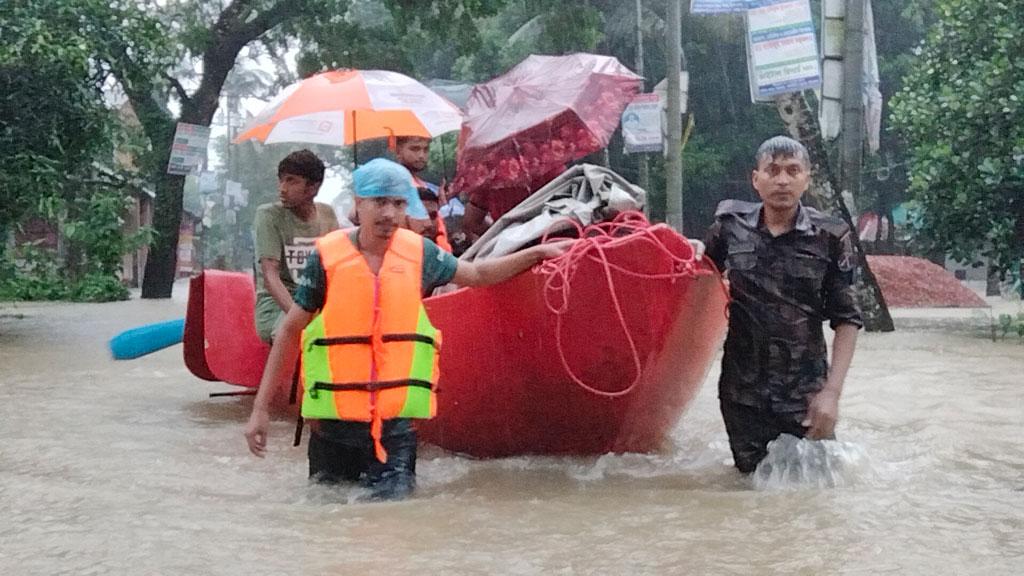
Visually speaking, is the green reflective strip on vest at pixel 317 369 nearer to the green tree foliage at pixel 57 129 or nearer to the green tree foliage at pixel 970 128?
the green tree foliage at pixel 57 129

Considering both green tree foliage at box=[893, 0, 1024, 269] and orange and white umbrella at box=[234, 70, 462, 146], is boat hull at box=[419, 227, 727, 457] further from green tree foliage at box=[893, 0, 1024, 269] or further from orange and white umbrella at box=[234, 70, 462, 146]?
green tree foliage at box=[893, 0, 1024, 269]

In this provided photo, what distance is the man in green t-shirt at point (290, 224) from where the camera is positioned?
5.96 m

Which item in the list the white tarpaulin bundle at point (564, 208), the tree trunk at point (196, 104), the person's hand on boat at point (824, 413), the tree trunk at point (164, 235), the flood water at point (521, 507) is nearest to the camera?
the flood water at point (521, 507)

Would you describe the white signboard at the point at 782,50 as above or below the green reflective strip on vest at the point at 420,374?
above

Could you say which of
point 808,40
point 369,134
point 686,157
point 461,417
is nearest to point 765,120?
point 686,157

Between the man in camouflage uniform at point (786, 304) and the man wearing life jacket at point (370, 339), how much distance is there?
1172mm

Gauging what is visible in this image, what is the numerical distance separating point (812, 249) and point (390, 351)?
5.15ft

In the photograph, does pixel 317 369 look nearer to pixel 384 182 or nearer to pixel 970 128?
pixel 384 182

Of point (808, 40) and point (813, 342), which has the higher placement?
point (808, 40)

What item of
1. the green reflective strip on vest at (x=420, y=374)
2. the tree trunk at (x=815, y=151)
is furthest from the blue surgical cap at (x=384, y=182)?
the tree trunk at (x=815, y=151)

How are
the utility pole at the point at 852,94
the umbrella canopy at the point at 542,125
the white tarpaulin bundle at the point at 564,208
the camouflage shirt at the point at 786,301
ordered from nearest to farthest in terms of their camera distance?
the camouflage shirt at the point at 786,301 → the white tarpaulin bundle at the point at 564,208 → the umbrella canopy at the point at 542,125 → the utility pole at the point at 852,94

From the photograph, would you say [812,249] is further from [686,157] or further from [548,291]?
[686,157]

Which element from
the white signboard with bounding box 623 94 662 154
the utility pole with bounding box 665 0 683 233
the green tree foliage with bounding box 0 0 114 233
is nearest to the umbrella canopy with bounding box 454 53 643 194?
the green tree foliage with bounding box 0 0 114 233

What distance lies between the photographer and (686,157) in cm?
2780
